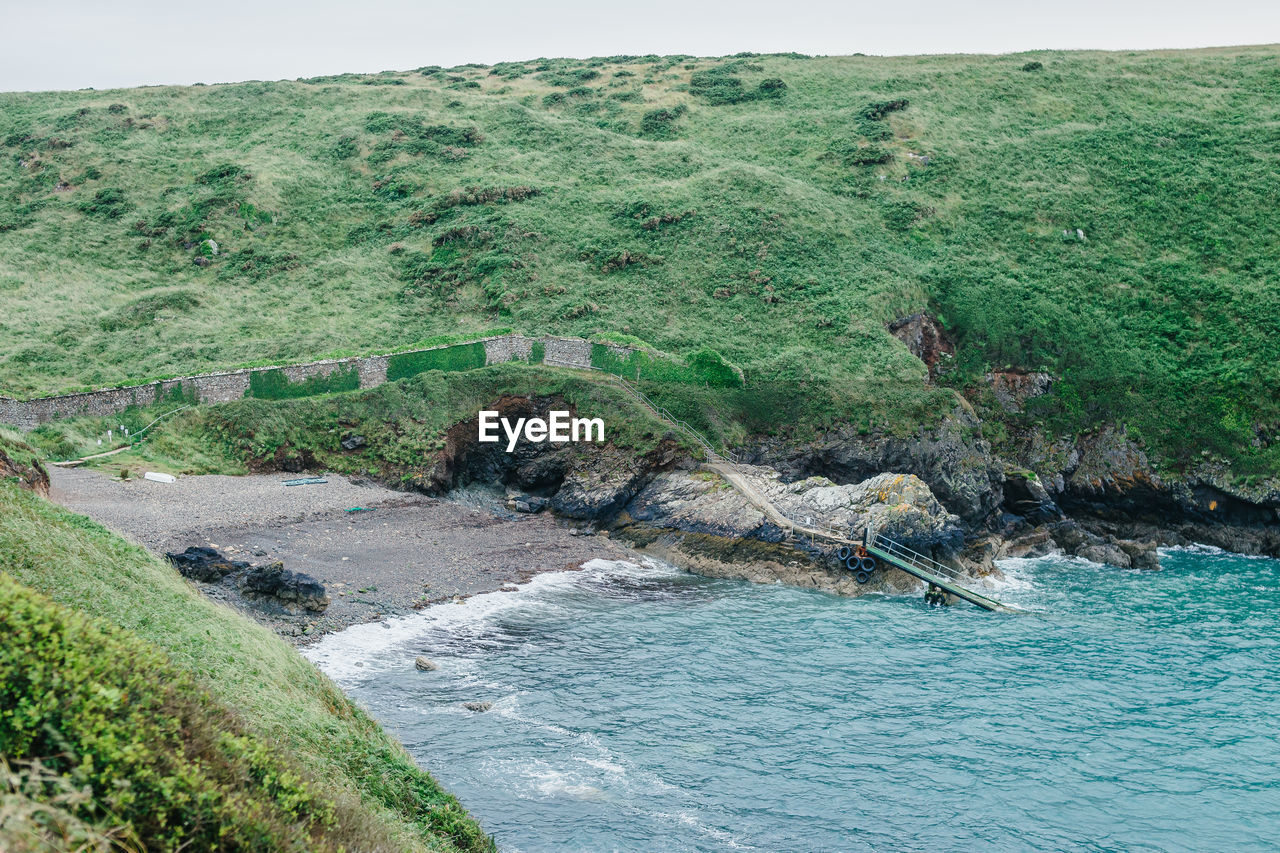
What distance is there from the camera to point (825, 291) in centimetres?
5959

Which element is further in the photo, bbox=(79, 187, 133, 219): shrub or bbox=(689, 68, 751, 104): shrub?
bbox=(689, 68, 751, 104): shrub

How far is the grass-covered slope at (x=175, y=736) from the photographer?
8.25 metres

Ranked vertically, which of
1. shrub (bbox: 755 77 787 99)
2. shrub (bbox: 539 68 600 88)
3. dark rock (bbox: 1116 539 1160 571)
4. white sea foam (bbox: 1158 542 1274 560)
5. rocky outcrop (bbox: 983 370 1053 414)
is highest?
shrub (bbox: 539 68 600 88)

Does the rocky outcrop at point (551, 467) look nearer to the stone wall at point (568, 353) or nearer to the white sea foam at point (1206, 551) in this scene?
the stone wall at point (568, 353)

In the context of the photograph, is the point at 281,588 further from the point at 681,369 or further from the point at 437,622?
the point at 681,369

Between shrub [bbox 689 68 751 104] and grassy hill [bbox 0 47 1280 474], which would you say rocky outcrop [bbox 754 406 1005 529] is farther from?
shrub [bbox 689 68 751 104]

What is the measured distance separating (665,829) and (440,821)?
5.67m

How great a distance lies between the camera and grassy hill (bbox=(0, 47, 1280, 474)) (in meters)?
52.0

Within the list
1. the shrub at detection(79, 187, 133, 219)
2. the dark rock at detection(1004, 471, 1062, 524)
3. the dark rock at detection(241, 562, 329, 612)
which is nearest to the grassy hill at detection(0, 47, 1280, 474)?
the shrub at detection(79, 187, 133, 219)

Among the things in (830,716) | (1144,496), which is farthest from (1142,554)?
(830,716)

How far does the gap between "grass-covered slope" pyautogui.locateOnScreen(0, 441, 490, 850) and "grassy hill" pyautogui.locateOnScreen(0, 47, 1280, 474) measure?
114ft

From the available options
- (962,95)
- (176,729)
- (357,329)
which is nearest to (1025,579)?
(176,729)

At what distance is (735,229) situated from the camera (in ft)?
217

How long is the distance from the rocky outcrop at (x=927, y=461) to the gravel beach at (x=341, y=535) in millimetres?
11697
